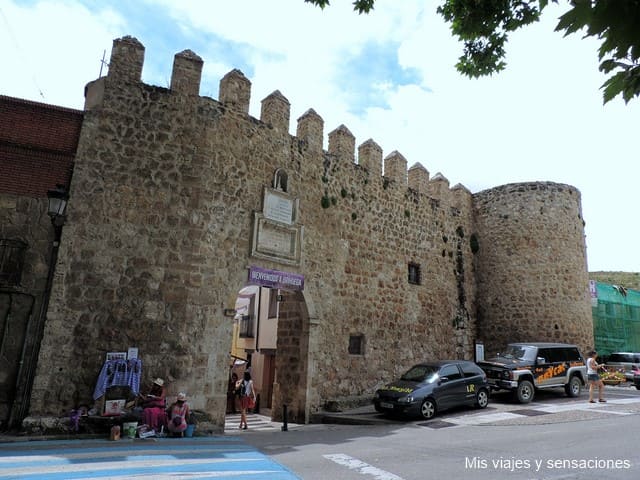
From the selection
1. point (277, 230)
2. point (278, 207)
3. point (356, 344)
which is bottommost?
point (356, 344)

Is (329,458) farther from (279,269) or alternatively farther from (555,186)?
(555,186)

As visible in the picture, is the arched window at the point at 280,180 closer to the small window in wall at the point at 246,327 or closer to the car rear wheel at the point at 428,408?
the car rear wheel at the point at 428,408

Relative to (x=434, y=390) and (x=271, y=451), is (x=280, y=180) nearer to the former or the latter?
(x=434, y=390)

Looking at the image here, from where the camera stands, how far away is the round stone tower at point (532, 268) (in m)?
16.2

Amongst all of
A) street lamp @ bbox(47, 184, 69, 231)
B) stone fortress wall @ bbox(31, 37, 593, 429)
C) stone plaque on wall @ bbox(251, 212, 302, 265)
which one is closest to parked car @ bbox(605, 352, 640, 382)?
stone fortress wall @ bbox(31, 37, 593, 429)

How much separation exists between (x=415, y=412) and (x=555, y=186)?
11390mm

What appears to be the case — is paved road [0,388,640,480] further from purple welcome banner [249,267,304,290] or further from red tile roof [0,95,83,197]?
red tile roof [0,95,83,197]

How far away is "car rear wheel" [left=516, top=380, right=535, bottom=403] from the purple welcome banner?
676 centimetres

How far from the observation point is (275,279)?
36.4 feet

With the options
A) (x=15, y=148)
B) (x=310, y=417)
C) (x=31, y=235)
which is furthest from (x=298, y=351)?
(x=15, y=148)

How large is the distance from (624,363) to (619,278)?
23.1 metres

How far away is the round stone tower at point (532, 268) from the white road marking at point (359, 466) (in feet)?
38.2

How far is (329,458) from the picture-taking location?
6781mm

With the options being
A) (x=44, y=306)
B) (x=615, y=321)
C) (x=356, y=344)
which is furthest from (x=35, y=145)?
(x=615, y=321)
